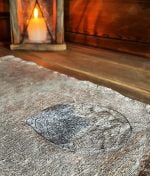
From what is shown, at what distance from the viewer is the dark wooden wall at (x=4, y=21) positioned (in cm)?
167

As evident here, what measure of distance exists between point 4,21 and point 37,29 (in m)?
0.37

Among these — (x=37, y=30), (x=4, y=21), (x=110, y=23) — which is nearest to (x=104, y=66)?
(x=110, y=23)

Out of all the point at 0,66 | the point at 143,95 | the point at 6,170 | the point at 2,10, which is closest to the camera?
the point at 6,170

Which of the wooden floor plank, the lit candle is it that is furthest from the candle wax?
the wooden floor plank

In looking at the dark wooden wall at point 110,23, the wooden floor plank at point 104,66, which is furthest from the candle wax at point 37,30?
the dark wooden wall at point 110,23

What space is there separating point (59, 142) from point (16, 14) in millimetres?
1053

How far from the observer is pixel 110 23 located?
1.52m

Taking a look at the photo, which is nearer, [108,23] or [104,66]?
[104,66]

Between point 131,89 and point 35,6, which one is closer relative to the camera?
point 131,89

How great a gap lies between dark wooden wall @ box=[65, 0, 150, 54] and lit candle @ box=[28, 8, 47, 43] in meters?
0.29

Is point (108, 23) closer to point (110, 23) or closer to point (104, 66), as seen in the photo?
point (110, 23)

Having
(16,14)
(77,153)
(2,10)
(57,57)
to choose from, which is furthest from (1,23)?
(77,153)

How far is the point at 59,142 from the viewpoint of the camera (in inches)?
25.1

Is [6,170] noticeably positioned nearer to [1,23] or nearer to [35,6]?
[35,6]
